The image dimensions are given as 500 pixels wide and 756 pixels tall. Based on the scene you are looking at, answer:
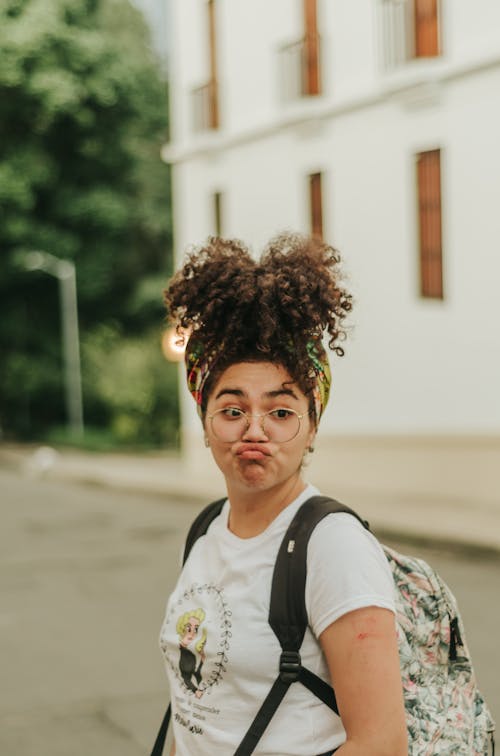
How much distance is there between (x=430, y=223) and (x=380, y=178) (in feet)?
3.83

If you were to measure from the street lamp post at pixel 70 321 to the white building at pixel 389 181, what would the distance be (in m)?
11.9

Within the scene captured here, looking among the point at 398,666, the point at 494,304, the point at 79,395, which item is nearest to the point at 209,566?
the point at 398,666

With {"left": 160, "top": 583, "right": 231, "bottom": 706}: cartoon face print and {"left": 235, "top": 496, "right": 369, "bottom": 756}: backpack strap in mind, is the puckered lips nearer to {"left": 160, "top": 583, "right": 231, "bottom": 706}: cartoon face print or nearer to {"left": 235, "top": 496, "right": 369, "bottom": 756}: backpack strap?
{"left": 235, "top": 496, "right": 369, "bottom": 756}: backpack strap

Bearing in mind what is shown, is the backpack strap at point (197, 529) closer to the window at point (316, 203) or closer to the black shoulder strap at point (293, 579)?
the black shoulder strap at point (293, 579)

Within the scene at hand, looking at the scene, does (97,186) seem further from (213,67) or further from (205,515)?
(205,515)

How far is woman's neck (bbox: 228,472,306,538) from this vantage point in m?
2.04

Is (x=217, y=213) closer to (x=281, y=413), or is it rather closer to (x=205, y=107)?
(x=205, y=107)

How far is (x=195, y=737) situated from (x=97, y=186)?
102 ft

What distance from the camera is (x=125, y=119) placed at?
31.5 m

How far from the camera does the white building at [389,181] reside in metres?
15.0

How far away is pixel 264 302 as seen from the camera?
197 centimetres

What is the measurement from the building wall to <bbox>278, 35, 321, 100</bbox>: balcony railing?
7.8 inches

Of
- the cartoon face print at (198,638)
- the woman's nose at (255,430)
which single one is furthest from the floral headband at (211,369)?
the cartoon face print at (198,638)

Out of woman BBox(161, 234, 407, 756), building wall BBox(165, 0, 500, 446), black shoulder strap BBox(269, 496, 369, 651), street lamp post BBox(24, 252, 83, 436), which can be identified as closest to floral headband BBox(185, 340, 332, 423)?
woman BBox(161, 234, 407, 756)
